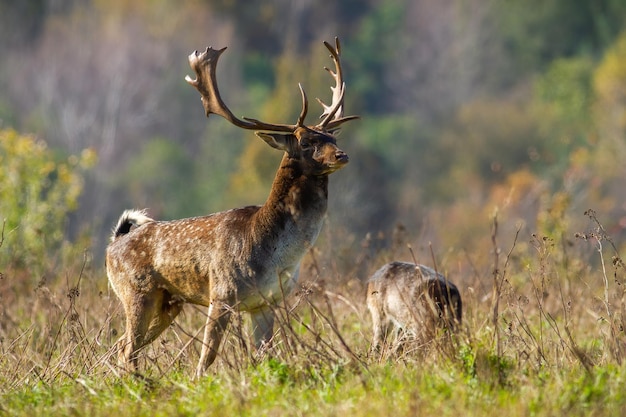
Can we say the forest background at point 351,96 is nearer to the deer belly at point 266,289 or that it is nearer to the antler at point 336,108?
the antler at point 336,108

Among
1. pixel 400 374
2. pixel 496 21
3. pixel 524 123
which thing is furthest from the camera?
pixel 496 21

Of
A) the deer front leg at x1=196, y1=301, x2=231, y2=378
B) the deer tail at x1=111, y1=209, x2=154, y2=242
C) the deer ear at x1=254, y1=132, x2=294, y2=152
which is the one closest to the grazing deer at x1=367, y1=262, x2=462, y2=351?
the deer front leg at x1=196, y1=301, x2=231, y2=378

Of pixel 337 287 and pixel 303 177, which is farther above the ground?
pixel 303 177

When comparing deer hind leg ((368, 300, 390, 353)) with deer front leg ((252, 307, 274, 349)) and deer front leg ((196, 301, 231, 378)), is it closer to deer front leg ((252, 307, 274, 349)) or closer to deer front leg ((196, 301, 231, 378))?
deer front leg ((252, 307, 274, 349))

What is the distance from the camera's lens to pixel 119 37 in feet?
261

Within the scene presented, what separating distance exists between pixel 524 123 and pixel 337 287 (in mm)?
59557

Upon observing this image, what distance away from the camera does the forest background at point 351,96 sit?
198ft

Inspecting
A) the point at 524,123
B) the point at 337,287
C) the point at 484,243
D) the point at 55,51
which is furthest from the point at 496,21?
the point at 337,287

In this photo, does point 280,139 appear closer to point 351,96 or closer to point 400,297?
point 400,297

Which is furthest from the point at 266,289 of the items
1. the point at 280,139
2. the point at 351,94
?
the point at 351,94

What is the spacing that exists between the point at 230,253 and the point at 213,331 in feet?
1.93

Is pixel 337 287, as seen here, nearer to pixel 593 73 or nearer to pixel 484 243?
pixel 484 243

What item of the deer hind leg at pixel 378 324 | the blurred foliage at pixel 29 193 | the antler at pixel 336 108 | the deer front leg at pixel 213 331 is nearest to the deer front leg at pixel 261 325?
the deer front leg at pixel 213 331

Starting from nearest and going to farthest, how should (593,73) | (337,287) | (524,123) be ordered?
(337,287), (524,123), (593,73)
